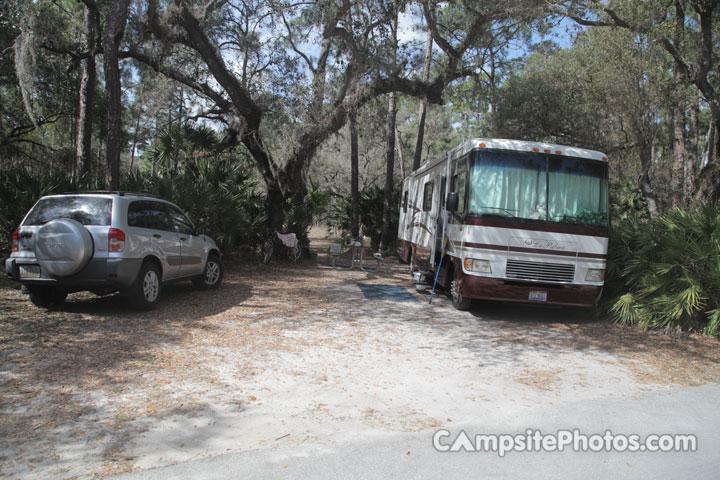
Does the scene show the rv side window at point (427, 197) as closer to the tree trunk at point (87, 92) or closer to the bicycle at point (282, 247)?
the bicycle at point (282, 247)

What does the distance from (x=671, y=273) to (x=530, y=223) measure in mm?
2258

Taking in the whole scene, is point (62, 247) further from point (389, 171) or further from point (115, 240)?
point (389, 171)

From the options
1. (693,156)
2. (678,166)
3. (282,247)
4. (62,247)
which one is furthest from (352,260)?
(693,156)

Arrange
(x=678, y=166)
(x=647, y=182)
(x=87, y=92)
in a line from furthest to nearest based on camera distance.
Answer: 1. (x=87, y=92)
2. (x=647, y=182)
3. (x=678, y=166)

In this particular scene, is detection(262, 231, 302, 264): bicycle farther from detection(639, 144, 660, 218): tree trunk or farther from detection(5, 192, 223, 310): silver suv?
detection(639, 144, 660, 218): tree trunk

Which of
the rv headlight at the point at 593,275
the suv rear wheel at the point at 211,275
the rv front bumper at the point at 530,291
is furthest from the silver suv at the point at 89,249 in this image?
the rv headlight at the point at 593,275

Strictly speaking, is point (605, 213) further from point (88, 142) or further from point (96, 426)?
point (88, 142)

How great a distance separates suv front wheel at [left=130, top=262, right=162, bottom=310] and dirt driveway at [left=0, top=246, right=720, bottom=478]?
7.8 inches

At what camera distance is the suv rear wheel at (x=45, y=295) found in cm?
741

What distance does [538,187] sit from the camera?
8.30m

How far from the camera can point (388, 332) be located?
733 cm

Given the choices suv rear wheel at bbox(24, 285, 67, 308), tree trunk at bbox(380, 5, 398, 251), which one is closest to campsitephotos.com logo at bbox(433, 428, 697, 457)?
suv rear wheel at bbox(24, 285, 67, 308)

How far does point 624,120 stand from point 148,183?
13.3 m

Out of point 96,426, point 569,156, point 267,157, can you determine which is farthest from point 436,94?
point 96,426
